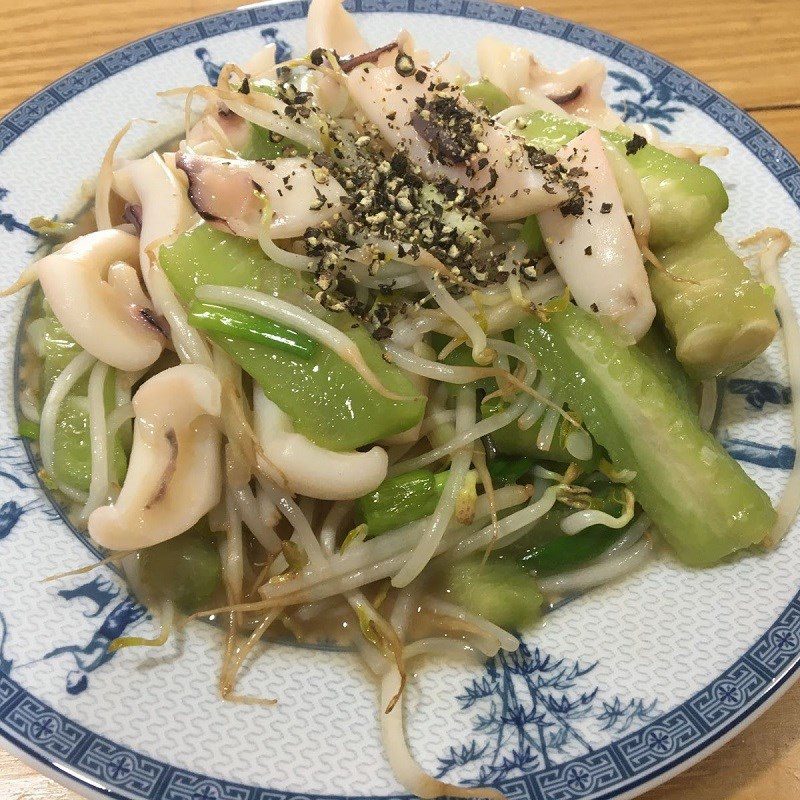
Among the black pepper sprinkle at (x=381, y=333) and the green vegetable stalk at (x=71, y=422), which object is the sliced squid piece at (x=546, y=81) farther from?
the green vegetable stalk at (x=71, y=422)

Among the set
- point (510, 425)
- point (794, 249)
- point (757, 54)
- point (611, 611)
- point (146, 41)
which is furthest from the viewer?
point (757, 54)

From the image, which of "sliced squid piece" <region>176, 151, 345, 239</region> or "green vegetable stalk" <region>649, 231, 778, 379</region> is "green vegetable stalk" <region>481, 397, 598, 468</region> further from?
"sliced squid piece" <region>176, 151, 345, 239</region>

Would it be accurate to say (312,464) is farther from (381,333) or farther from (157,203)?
(157,203)

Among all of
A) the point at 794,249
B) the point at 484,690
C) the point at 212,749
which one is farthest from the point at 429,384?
the point at 794,249

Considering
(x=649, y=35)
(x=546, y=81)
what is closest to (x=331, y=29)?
(x=546, y=81)

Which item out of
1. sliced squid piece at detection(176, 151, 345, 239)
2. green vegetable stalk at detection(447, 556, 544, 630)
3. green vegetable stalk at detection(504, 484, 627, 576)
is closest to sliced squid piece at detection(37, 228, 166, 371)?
sliced squid piece at detection(176, 151, 345, 239)

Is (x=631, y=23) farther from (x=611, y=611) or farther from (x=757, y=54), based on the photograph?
(x=611, y=611)
